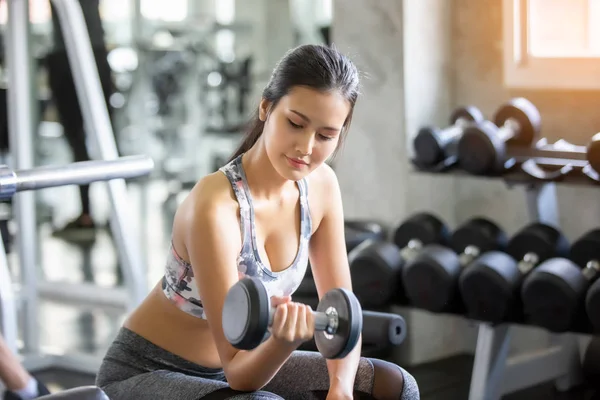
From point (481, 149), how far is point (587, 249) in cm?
43

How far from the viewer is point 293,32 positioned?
4.54 m

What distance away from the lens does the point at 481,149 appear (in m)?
2.80

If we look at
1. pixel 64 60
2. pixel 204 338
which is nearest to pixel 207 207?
pixel 204 338

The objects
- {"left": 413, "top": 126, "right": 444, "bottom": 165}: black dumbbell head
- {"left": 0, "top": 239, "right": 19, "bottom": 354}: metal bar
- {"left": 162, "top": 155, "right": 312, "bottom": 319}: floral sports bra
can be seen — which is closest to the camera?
{"left": 162, "top": 155, "right": 312, "bottom": 319}: floral sports bra

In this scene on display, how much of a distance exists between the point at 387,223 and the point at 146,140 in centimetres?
175

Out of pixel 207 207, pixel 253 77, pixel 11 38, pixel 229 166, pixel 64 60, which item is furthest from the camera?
pixel 253 77

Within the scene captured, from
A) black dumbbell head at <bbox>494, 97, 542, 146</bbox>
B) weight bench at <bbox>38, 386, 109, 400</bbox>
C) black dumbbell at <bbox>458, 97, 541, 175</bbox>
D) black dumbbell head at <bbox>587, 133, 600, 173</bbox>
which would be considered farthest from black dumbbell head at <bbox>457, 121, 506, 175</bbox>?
weight bench at <bbox>38, 386, 109, 400</bbox>

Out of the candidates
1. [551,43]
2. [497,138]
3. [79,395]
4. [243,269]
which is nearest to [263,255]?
[243,269]

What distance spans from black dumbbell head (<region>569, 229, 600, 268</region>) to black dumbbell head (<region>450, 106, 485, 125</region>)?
1.80 feet

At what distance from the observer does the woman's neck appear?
1632mm

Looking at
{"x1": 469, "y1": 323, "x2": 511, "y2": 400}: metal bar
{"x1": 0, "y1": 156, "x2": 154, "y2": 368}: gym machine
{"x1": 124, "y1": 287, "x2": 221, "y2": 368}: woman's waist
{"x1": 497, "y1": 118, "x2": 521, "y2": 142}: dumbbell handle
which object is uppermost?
{"x1": 0, "y1": 156, "x2": 154, "y2": 368}: gym machine

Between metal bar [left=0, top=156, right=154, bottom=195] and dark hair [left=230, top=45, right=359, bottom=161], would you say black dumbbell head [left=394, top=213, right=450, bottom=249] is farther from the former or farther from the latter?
dark hair [left=230, top=45, right=359, bottom=161]

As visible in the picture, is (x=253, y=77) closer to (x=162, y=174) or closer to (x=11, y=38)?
(x=162, y=174)

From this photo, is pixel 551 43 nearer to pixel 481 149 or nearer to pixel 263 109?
pixel 481 149
